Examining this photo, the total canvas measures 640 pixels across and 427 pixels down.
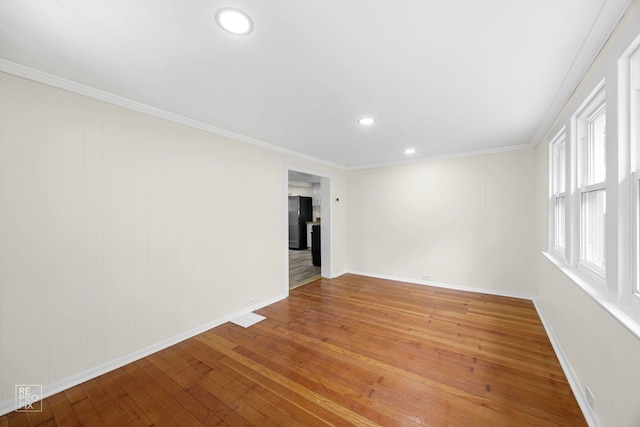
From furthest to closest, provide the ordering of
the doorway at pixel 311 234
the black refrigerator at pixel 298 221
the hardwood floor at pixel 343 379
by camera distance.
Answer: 1. the black refrigerator at pixel 298 221
2. the doorway at pixel 311 234
3. the hardwood floor at pixel 343 379

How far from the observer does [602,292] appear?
1493 millimetres

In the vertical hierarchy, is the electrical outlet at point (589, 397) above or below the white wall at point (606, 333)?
below

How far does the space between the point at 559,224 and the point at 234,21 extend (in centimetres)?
372

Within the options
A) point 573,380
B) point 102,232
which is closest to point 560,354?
point 573,380

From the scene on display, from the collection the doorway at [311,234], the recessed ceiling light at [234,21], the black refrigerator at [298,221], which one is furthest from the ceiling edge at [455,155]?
the recessed ceiling light at [234,21]

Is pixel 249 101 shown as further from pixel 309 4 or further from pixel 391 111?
pixel 391 111

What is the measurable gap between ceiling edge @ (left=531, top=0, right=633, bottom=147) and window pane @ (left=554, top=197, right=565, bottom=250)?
103 centimetres

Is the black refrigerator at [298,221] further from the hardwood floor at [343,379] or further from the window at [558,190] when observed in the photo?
the window at [558,190]

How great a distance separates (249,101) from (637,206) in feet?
8.69

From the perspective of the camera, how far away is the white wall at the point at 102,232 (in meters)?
1.70

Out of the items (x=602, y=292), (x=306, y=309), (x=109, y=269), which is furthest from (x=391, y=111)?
(x=109, y=269)

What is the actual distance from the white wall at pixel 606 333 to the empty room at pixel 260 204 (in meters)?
0.02

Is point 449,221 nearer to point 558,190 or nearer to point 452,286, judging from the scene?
point 452,286

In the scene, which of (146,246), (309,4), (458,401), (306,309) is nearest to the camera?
(309,4)
